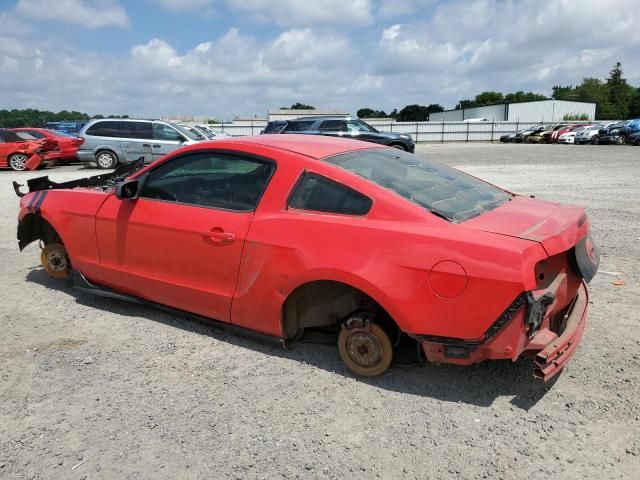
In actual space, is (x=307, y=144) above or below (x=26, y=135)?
below

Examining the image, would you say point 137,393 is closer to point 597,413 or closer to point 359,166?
point 359,166

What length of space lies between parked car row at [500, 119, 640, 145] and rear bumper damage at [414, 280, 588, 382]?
3305cm

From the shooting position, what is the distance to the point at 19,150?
17594 millimetres

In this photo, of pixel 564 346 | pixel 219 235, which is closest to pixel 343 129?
pixel 219 235

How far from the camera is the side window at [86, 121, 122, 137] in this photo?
16.5 meters

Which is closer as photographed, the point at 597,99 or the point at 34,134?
the point at 34,134

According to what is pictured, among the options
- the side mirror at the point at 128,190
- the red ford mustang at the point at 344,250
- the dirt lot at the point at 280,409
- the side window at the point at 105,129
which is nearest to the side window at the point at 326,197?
the red ford mustang at the point at 344,250

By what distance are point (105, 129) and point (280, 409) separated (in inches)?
626

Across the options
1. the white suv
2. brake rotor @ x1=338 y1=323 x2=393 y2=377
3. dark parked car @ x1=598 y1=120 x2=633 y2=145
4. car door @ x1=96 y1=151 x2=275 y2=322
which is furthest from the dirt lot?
dark parked car @ x1=598 y1=120 x2=633 y2=145

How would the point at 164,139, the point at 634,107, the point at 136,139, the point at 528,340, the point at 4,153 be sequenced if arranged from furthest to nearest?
1. the point at 634,107
2. the point at 4,153
3. the point at 136,139
4. the point at 164,139
5. the point at 528,340

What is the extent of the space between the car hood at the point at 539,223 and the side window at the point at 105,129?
15.5 metres

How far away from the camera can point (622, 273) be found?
→ 5.01 m

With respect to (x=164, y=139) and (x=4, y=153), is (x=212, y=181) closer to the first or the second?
(x=164, y=139)

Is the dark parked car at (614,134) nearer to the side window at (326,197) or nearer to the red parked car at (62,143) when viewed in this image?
the red parked car at (62,143)
